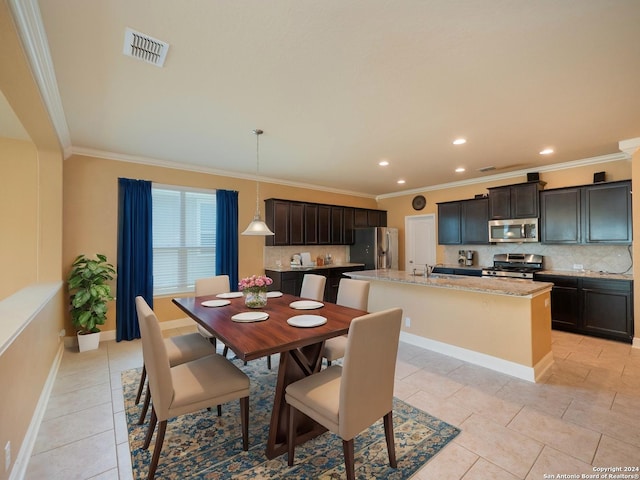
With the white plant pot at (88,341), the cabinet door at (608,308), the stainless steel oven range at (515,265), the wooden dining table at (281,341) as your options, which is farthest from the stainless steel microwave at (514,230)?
the white plant pot at (88,341)

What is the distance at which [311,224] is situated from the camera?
6.20 meters

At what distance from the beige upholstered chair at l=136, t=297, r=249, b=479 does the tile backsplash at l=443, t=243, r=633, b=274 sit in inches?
214

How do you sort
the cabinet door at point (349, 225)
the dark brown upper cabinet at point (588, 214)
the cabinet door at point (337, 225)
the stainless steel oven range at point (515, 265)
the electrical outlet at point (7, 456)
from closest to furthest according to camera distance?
the electrical outlet at point (7, 456) < the dark brown upper cabinet at point (588, 214) < the stainless steel oven range at point (515, 265) < the cabinet door at point (337, 225) < the cabinet door at point (349, 225)

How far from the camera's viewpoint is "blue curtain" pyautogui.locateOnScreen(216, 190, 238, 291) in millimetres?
5082

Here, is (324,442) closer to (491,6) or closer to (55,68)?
(491,6)

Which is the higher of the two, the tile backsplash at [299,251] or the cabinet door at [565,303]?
the tile backsplash at [299,251]

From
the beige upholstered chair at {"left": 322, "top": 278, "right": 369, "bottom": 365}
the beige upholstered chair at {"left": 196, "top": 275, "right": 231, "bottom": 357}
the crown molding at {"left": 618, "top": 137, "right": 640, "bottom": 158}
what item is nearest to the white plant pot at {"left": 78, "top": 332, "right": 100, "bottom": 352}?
the beige upholstered chair at {"left": 196, "top": 275, "right": 231, "bottom": 357}

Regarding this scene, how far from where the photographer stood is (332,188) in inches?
269

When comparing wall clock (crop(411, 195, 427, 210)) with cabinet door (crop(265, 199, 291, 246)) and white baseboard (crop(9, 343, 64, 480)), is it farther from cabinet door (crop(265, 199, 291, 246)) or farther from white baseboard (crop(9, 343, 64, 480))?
white baseboard (crop(9, 343, 64, 480))

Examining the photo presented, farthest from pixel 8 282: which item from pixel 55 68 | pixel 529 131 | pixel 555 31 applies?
pixel 529 131

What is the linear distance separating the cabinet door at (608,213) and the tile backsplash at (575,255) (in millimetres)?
384

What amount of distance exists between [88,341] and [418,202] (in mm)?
6593

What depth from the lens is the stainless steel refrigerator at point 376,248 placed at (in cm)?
661

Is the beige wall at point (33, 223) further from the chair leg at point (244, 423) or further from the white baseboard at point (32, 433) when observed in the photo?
the chair leg at point (244, 423)
